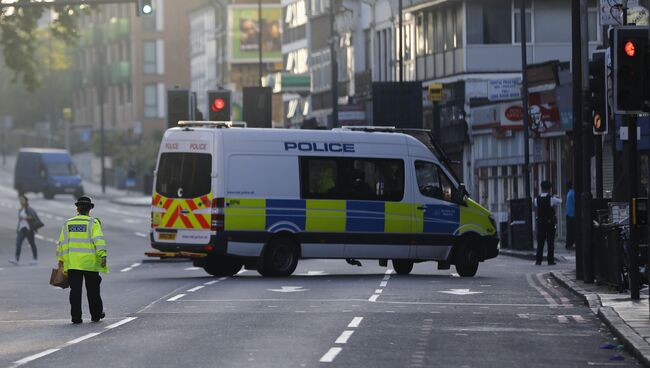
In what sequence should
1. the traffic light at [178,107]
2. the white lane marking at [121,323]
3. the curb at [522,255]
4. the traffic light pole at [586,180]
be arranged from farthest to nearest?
1. the curb at [522,255]
2. the traffic light at [178,107]
3. the traffic light pole at [586,180]
4. the white lane marking at [121,323]

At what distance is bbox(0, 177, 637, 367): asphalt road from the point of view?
18.1m

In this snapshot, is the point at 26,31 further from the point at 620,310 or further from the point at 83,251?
the point at 620,310

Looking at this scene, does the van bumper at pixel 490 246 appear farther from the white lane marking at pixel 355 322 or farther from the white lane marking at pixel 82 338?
the white lane marking at pixel 82 338

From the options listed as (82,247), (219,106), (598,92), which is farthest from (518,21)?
(82,247)

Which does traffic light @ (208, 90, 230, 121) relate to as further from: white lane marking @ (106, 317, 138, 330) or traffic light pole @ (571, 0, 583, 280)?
white lane marking @ (106, 317, 138, 330)

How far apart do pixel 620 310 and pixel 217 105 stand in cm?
1789

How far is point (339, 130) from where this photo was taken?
34.9 m

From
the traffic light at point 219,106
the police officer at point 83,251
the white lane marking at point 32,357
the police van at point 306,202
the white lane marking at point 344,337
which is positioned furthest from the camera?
the traffic light at point 219,106

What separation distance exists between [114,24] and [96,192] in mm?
35398

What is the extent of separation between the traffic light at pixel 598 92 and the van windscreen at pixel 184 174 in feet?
25.1

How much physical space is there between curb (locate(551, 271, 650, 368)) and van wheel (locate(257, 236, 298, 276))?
18.0ft

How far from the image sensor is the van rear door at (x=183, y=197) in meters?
33.1

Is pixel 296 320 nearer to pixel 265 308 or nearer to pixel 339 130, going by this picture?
pixel 265 308

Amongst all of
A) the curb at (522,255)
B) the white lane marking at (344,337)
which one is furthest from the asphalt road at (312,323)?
the curb at (522,255)
